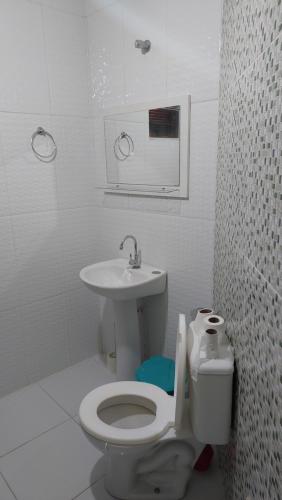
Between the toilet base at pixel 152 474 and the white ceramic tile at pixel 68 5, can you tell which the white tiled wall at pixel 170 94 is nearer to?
the white ceramic tile at pixel 68 5

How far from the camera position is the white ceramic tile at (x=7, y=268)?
1.99 meters

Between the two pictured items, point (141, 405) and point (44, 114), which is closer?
point (141, 405)

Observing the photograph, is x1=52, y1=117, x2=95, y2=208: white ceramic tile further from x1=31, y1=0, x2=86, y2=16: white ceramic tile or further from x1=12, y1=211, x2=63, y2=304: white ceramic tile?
x1=31, y1=0, x2=86, y2=16: white ceramic tile

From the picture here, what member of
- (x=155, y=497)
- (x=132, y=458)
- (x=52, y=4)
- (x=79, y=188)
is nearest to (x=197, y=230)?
(x=79, y=188)

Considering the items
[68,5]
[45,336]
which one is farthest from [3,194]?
[68,5]

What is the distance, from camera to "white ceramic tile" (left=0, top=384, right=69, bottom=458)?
1809 mm

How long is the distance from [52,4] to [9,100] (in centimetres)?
66

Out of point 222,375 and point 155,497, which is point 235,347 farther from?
point 155,497

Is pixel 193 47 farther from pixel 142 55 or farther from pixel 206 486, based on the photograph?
pixel 206 486

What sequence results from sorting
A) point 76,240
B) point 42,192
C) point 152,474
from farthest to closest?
point 76,240 → point 42,192 → point 152,474

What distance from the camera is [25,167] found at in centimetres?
201

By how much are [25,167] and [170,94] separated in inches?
37.6

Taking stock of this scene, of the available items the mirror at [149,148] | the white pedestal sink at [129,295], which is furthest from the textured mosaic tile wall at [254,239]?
the white pedestal sink at [129,295]

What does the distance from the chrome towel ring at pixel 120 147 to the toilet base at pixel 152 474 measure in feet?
5.27
